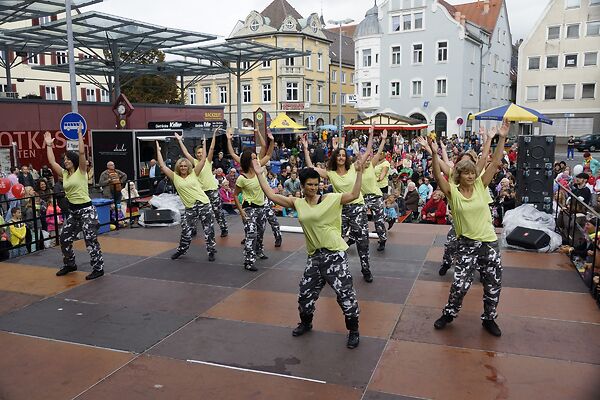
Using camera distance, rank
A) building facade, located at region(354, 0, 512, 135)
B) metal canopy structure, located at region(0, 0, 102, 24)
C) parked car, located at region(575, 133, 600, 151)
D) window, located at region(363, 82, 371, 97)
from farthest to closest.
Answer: window, located at region(363, 82, 371, 97), building facade, located at region(354, 0, 512, 135), parked car, located at region(575, 133, 600, 151), metal canopy structure, located at region(0, 0, 102, 24)

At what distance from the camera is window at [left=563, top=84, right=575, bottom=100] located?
48.0 metres

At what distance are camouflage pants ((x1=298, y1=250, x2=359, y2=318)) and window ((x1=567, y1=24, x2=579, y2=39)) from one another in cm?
5022

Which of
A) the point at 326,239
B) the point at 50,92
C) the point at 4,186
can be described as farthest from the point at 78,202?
the point at 50,92

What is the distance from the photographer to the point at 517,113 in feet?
52.2

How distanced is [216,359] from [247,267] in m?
3.27

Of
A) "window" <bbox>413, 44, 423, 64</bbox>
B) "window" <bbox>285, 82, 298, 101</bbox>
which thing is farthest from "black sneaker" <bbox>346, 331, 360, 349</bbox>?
"window" <bbox>285, 82, 298, 101</bbox>

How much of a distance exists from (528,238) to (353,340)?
5399mm

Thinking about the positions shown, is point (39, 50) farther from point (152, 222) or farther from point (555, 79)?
point (555, 79)

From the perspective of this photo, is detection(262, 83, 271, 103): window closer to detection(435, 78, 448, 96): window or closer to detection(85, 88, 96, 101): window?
detection(85, 88, 96, 101): window

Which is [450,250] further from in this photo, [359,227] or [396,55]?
[396,55]

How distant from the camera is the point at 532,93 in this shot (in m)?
50.0

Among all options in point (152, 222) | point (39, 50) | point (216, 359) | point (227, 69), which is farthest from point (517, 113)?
point (39, 50)

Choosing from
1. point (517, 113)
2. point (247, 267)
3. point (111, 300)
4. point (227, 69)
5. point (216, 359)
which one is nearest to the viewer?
point (216, 359)

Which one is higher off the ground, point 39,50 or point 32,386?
point 39,50
